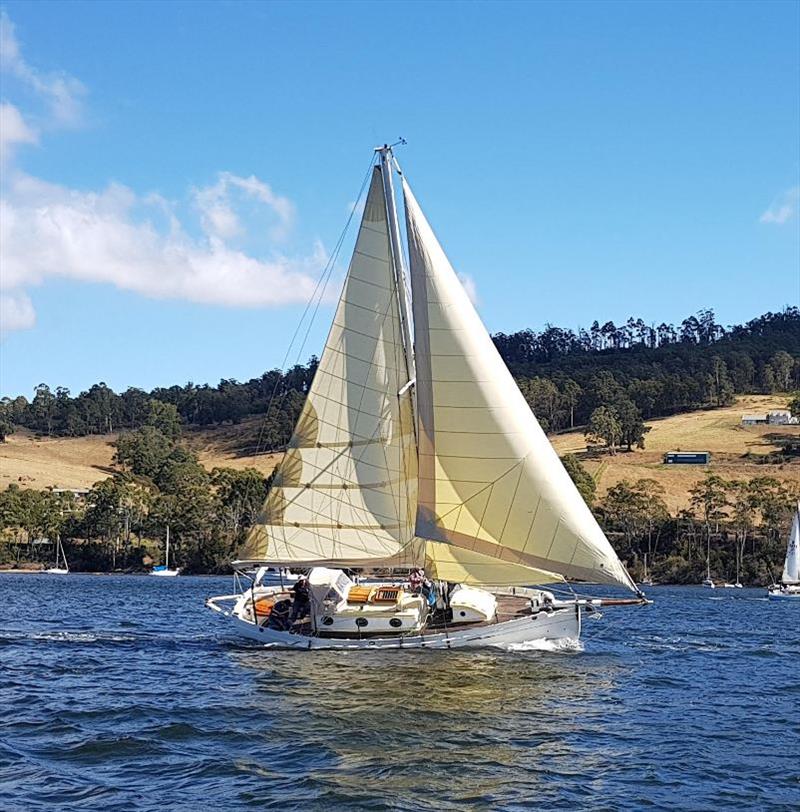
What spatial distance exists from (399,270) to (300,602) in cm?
1352

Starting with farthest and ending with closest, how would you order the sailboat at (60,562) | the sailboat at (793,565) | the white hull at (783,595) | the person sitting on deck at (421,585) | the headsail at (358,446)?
the sailboat at (60,562)
the sailboat at (793,565)
the white hull at (783,595)
the headsail at (358,446)
the person sitting on deck at (421,585)

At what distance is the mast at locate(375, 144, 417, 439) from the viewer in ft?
151

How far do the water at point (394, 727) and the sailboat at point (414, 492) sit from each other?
5.96 feet

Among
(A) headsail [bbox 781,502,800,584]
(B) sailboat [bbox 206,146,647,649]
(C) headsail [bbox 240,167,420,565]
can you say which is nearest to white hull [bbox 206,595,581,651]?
(B) sailboat [bbox 206,146,647,649]

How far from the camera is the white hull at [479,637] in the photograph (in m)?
43.0

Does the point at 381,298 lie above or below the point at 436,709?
above

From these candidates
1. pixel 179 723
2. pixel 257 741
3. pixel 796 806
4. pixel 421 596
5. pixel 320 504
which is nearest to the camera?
pixel 796 806

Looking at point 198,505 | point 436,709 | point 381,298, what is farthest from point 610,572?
point 198,505

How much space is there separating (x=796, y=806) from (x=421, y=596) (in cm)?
2318

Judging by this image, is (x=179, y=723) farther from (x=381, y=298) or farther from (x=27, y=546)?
(x=27, y=546)

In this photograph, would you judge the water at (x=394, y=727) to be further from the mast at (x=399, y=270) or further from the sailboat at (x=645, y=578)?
the sailboat at (x=645, y=578)

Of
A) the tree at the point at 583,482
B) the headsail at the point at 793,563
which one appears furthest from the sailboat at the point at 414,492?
the tree at the point at 583,482

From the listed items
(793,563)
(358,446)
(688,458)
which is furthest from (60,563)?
(358,446)

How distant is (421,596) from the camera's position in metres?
45.0
